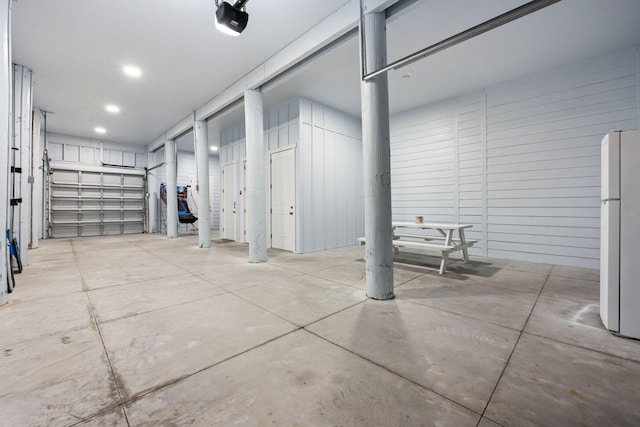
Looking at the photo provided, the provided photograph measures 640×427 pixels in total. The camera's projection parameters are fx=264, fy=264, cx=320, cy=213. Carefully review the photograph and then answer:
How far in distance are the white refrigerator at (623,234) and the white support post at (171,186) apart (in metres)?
10.7

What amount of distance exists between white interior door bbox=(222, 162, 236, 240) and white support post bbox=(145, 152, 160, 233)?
15.3 ft

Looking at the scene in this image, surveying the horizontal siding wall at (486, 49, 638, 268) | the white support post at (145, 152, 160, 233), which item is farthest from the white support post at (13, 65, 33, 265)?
the horizontal siding wall at (486, 49, 638, 268)

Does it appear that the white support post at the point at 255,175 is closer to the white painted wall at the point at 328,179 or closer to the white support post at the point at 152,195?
the white painted wall at the point at 328,179

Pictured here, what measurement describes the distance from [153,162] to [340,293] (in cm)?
1211

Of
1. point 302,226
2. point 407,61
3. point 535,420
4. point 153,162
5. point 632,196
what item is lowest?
point 535,420

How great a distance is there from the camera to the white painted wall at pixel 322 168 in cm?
643

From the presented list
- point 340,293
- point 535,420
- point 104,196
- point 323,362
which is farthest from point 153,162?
point 535,420

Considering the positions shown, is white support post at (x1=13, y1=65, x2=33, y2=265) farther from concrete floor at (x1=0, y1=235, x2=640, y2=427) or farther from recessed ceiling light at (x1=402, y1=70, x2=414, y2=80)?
recessed ceiling light at (x1=402, y1=70, x2=414, y2=80)

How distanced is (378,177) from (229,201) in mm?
6947

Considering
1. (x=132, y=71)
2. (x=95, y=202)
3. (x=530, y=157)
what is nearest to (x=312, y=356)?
(x=530, y=157)

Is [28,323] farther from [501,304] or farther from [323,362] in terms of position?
[501,304]

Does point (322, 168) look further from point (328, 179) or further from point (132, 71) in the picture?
point (132, 71)

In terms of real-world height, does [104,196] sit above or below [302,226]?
above

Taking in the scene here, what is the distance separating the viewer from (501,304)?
117 inches
